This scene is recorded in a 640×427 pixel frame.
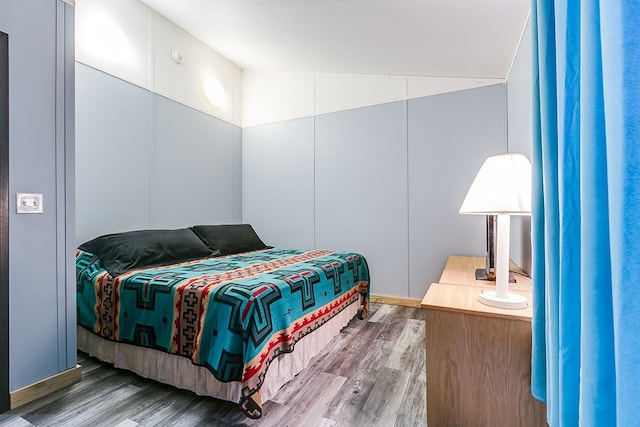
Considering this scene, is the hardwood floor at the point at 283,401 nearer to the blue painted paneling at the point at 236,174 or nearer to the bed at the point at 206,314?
the bed at the point at 206,314

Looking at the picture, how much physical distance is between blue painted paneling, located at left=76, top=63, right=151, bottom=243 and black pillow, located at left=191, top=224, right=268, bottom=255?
555mm

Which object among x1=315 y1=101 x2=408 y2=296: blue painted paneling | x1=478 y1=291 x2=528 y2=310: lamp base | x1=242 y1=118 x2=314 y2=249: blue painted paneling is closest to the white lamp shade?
x1=478 y1=291 x2=528 y2=310: lamp base

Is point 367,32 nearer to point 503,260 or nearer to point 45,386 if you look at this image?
point 503,260

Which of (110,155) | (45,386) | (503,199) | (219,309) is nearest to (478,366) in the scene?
(503,199)

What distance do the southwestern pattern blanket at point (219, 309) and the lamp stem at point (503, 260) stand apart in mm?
1122

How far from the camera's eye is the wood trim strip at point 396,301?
349cm

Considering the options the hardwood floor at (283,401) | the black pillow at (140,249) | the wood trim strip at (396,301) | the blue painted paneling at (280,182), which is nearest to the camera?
the hardwood floor at (283,401)

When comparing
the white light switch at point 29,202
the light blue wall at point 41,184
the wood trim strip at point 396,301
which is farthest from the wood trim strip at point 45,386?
the wood trim strip at point 396,301

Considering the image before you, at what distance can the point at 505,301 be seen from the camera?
140 centimetres

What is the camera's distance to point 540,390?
113 cm

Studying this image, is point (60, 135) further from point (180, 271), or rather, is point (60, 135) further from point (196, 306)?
point (196, 306)

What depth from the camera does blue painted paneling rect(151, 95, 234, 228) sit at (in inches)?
130

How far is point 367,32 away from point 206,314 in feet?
8.02

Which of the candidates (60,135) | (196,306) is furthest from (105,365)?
(60,135)
